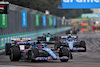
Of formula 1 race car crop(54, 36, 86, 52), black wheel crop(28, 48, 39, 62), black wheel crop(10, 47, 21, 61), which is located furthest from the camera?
formula 1 race car crop(54, 36, 86, 52)

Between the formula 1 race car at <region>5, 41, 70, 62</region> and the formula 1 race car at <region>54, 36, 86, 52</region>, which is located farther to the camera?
the formula 1 race car at <region>54, 36, 86, 52</region>

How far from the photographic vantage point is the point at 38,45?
1523cm

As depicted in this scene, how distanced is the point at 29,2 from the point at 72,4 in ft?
25.3

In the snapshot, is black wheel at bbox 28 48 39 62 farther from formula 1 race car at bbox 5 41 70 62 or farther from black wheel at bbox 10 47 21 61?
black wheel at bbox 10 47 21 61

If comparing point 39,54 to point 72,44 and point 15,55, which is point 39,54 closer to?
point 15,55

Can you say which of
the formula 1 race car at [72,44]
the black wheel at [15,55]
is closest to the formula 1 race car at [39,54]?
the black wheel at [15,55]

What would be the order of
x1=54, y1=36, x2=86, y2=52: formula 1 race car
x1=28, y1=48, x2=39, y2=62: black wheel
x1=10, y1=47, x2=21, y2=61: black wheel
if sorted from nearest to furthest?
x1=28, y1=48, x2=39, y2=62: black wheel → x1=10, y1=47, x2=21, y2=61: black wheel → x1=54, y1=36, x2=86, y2=52: formula 1 race car

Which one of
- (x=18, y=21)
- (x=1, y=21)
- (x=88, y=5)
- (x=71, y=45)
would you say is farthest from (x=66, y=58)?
→ (x=88, y=5)

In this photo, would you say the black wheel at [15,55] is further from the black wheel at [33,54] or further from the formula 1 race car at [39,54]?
the black wheel at [33,54]

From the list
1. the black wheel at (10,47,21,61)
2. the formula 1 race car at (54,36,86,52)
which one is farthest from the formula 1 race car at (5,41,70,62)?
the formula 1 race car at (54,36,86,52)

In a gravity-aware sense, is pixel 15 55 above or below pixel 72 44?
below

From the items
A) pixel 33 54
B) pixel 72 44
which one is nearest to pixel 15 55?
pixel 33 54

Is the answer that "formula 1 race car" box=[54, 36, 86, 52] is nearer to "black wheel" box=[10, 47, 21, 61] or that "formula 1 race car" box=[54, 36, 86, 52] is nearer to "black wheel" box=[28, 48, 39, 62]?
"black wheel" box=[10, 47, 21, 61]

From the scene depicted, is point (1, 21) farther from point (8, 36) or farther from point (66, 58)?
point (66, 58)
